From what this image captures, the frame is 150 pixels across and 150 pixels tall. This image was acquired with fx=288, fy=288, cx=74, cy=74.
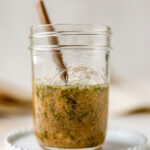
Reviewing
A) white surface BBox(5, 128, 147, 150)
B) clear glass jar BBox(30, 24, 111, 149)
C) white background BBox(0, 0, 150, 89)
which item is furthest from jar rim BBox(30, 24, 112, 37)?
white background BBox(0, 0, 150, 89)

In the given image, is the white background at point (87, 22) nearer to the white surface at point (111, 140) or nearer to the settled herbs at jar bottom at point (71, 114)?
the white surface at point (111, 140)

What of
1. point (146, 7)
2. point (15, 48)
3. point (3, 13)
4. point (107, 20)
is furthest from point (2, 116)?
point (146, 7)

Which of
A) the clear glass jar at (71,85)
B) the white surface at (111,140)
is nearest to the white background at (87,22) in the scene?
the white surface at (111,140)

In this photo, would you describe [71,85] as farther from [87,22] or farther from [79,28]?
[87,22]

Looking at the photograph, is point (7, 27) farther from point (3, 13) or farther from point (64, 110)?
point (64, 110)

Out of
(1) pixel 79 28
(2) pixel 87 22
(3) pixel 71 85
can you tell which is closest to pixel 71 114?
(3) pixel 71 85

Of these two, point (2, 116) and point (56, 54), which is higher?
point (56, 54)
